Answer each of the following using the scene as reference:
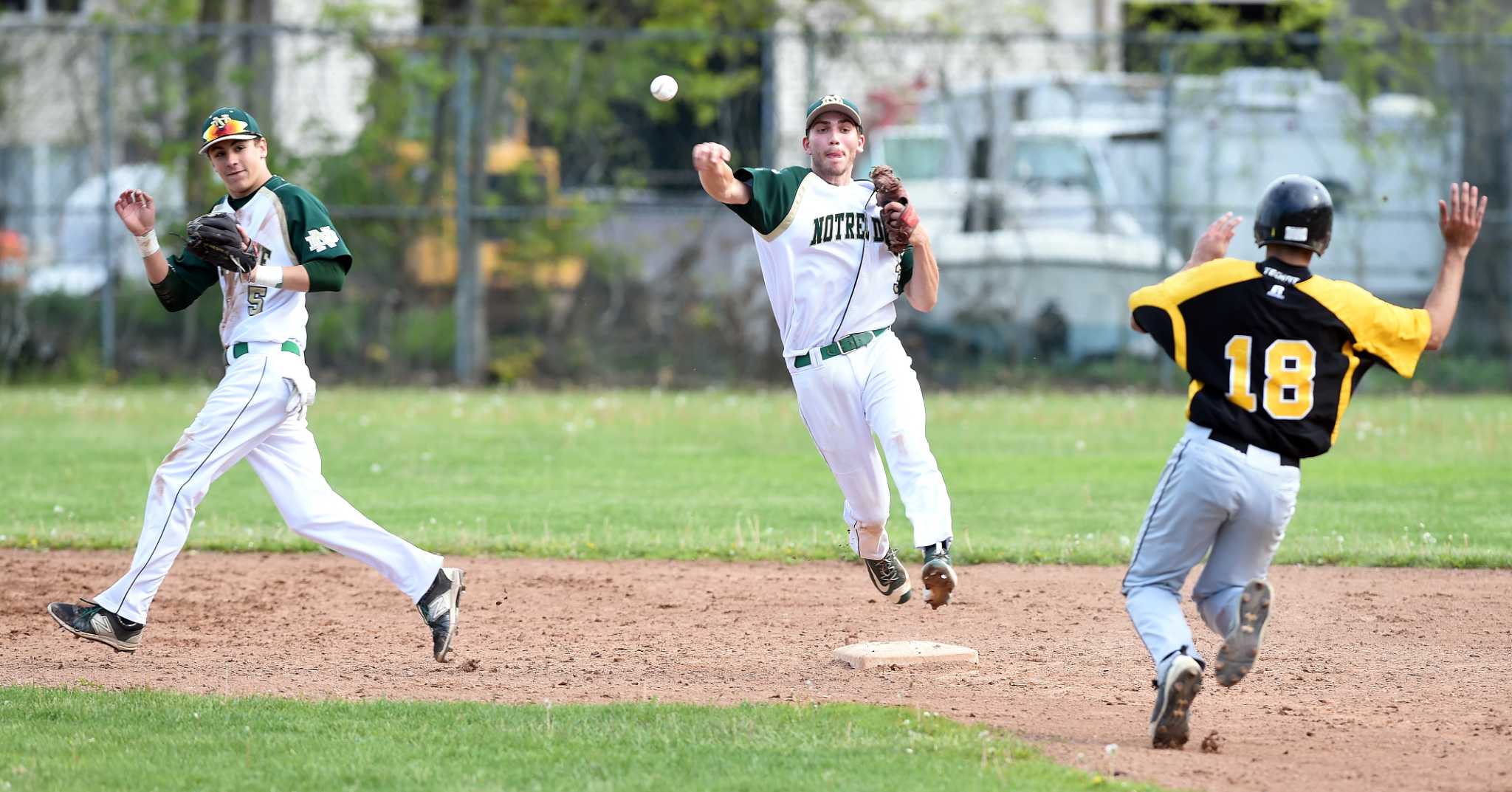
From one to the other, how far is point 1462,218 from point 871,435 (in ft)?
8.07

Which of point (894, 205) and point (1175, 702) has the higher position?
point (894, 205)

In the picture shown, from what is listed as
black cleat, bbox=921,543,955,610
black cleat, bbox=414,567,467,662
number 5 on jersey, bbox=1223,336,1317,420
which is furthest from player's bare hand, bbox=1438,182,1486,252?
black cleat, bbox=414,567,467,662

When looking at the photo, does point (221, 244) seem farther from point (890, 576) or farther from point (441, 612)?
point (890, 576)

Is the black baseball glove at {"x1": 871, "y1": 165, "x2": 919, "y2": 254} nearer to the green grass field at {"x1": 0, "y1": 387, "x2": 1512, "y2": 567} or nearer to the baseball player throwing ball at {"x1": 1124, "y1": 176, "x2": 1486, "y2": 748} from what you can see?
the baseball player throwing ball at {"x1": 1124, "y1": 176, "x2": 1486, "y2": 748}

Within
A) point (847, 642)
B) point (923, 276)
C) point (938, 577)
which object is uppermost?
point (923, 276)

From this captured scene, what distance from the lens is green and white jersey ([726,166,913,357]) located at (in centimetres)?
660

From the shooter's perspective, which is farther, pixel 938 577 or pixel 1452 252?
pixel 938 577

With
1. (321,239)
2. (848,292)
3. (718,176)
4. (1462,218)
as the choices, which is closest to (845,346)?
(848,292)

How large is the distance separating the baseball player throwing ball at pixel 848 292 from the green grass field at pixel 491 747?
1331 mm

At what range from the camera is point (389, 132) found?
1814 cm

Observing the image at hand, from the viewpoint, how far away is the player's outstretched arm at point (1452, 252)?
500cm

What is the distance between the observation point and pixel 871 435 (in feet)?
22.3

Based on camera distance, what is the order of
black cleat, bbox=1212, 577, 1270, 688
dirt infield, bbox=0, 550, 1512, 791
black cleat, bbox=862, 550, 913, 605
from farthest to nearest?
black cleat, bbox=862, 550, 913, 605
dirt infield, bbox=0, 550, 1512, 791
black cleat, bbox=1212, 577, 1270, 688

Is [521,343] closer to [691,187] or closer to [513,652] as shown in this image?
[691,187]
